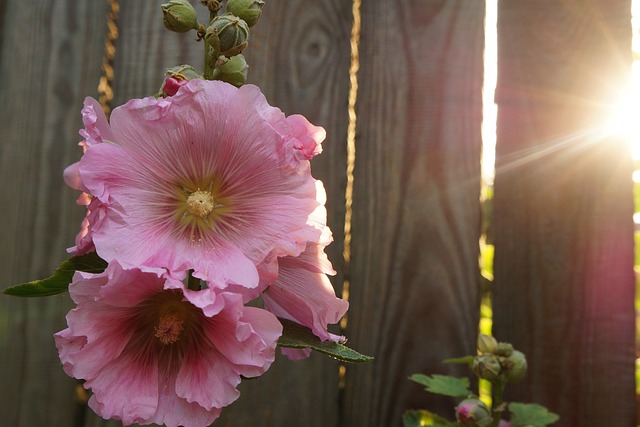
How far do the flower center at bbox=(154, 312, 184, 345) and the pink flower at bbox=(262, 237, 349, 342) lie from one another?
0.11m

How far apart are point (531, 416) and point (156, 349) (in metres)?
0.78

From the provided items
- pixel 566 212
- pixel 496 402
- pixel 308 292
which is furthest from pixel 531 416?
pixel 308 292

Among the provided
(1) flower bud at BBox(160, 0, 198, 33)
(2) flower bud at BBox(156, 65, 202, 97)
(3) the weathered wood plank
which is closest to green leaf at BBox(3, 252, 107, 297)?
(2) flower bud at BBox(156, 65, 202, 97)

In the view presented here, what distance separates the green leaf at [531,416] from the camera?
114 cm

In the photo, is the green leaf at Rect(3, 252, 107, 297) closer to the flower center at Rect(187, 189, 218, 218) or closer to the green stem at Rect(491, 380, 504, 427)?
the flower center at Rect(187, 189, 218, 218)

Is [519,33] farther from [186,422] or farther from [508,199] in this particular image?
[186,422]

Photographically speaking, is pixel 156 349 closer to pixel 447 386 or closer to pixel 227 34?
pixel 227 34

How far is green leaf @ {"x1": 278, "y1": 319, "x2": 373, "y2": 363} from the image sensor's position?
2.10 feet

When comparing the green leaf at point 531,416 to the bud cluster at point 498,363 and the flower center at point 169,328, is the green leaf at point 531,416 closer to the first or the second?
the bud cluster at point 498,363

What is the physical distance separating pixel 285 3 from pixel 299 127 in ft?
2.94

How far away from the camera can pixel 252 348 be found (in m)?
0.60

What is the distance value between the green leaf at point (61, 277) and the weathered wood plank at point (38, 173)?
0.79m

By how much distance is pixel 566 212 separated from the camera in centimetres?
144

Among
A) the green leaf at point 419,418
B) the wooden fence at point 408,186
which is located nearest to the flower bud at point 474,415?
the green leaf at point 419,418
